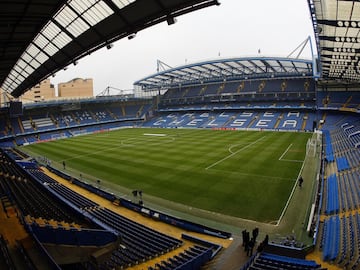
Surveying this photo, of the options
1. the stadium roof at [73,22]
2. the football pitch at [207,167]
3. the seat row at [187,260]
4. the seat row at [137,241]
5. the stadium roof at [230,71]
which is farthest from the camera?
the stadium roof at [230,71]

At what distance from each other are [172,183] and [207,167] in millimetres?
5873

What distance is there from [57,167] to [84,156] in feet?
18.7

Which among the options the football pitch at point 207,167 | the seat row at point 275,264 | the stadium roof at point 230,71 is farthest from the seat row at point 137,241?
the stadium roof at point 230,71

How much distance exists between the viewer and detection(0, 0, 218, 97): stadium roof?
32.3ft

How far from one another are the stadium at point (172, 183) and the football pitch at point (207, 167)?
0.17m

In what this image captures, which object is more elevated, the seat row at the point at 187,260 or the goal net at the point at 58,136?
the goal net at the point at 58,136

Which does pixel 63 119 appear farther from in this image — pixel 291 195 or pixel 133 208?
pixel 291 195

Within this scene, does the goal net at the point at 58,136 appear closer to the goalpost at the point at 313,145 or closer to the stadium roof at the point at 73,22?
the stadium roof at the point at 73,22

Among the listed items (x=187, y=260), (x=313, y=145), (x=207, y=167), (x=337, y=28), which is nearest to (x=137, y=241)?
(x=187, y=260)

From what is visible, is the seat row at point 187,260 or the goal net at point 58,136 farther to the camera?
the goal net at point 58,136

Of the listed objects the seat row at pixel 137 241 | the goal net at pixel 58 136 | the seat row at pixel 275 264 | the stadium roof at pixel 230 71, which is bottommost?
the seat row at pixel 137 241

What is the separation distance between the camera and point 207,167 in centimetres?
3103

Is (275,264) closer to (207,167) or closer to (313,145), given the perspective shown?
(207,167)

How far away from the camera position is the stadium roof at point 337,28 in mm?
16281
